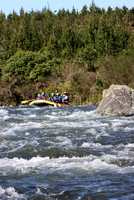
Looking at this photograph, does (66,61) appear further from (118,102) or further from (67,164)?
(67,164)

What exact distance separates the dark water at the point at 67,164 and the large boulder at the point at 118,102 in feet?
12.0

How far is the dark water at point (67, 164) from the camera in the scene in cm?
438

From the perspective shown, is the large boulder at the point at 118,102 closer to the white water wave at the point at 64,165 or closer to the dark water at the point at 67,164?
the dark water at the point at 67,164

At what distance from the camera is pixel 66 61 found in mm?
27453

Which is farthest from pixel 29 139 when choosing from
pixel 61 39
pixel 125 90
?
pixel 61 39

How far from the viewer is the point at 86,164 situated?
573 cm

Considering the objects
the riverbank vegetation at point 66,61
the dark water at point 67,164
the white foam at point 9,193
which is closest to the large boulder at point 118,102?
the dark water at point 67,164

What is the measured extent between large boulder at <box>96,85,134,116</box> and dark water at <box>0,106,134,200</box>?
365 centimetres

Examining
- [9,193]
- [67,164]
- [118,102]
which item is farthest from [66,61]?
[9,193]

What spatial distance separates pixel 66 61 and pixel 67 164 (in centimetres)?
2210

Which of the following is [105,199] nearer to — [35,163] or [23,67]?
Answer: [35,163]

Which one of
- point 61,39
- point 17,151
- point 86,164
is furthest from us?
point 61,39

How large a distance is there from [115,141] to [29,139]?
6.90 feet

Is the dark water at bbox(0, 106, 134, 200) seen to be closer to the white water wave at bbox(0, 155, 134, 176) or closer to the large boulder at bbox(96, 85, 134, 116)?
the white water wave at bbox(0, 155, 134, 176)
